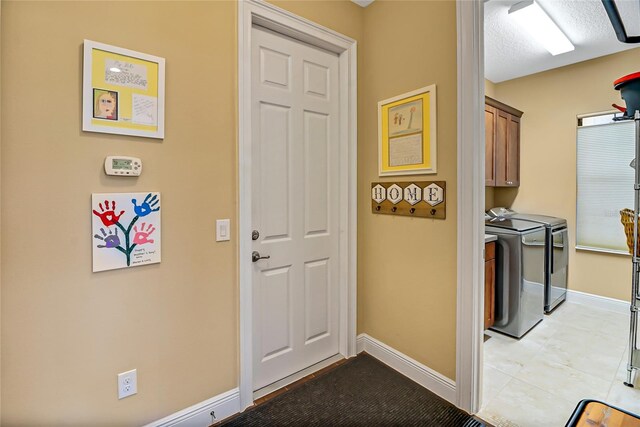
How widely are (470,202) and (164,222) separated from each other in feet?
5.16

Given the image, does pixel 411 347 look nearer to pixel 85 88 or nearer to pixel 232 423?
pixel 232 423

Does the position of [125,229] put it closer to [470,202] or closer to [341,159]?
[341,159]

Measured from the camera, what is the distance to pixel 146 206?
1.43 meters

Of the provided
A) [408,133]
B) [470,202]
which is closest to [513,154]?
[408,133]

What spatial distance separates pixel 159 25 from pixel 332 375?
2214mm

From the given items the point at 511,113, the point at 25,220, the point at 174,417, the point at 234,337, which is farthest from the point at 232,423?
the point at 511,113

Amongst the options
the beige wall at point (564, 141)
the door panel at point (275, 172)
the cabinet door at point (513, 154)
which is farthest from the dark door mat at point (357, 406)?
the beige wall at point (564, 141)

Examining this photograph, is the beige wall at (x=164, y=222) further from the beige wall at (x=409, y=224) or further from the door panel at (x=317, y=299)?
A: the door panel at (x=317, y=299)

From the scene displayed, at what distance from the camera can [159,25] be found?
1.44 metres

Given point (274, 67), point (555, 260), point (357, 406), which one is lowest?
point (357, 406)

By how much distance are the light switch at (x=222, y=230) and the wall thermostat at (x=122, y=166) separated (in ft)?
1.45

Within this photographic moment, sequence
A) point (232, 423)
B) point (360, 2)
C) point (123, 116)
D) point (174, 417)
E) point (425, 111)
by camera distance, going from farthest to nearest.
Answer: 1. point (360, 2)
2. point (425, 111)
3. point (232, 423)
4. point (174, 417)
5. point (123, 116)

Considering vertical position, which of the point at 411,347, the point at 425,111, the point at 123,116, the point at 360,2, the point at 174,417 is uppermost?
the point at 360,2

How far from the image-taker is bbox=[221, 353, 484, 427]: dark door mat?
167 centimetres
